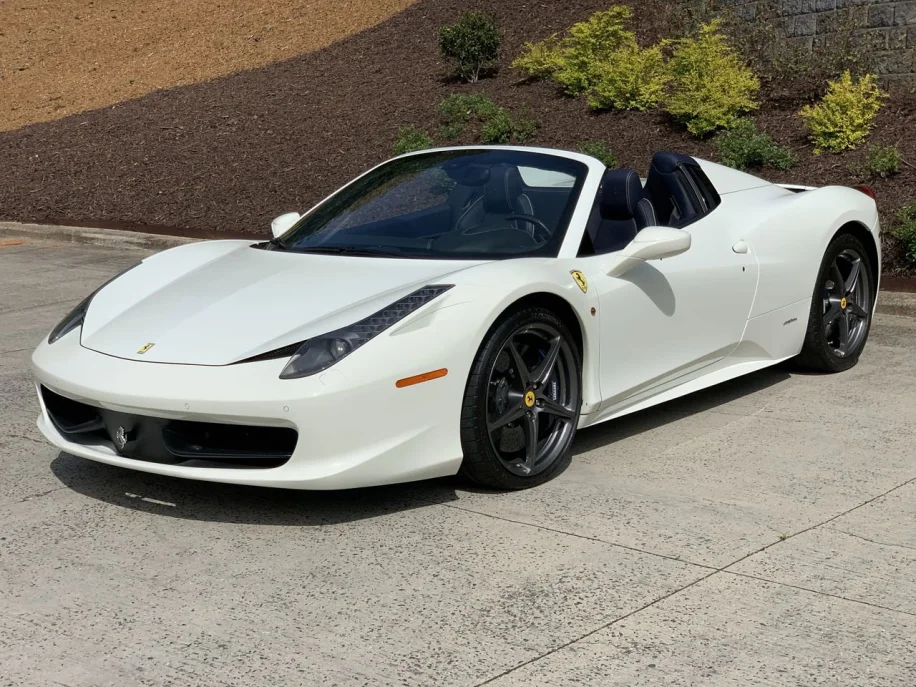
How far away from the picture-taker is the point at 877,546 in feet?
13.7

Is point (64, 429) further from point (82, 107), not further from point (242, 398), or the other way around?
point (82, 107)

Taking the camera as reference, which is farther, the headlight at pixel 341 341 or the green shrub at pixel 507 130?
the green shrub at pixel 507 130

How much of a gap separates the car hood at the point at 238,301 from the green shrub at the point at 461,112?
807cm

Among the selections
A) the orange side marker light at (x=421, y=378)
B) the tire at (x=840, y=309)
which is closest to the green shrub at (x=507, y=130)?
the tire at (x=840, y=309)

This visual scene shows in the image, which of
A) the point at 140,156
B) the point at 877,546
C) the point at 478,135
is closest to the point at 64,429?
the point at 877,546

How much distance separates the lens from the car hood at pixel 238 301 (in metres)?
4.41

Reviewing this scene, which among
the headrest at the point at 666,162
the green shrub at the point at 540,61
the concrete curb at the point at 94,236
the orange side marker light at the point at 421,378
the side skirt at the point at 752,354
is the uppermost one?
the green shrub at the point at 540,61

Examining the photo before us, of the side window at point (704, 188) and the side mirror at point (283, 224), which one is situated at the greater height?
the side window at point (704, 188)

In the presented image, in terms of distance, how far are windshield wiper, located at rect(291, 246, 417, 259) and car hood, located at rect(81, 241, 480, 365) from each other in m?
0.07

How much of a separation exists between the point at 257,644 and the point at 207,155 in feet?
38.1

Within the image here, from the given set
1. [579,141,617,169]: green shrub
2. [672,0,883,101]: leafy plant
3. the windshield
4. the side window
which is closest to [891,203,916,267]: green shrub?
[579,141,617,169]: green shrub

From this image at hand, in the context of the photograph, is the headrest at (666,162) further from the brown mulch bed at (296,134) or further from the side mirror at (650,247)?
the brown mulch bed at (296,134)

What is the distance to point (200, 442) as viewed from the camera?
14.3ft

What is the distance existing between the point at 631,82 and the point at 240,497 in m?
9.06
